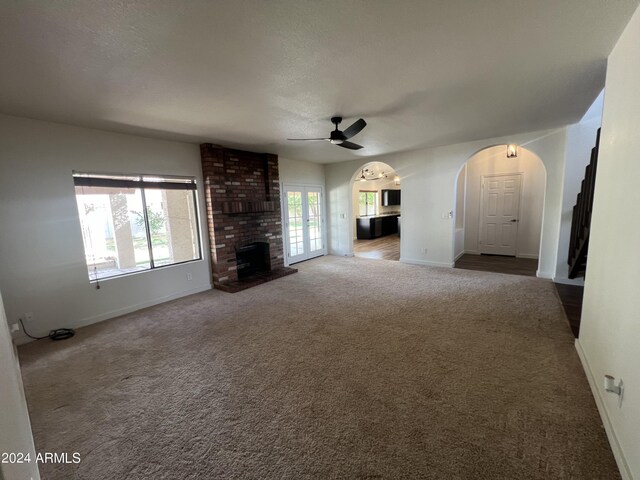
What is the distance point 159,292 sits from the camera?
4.24 metres

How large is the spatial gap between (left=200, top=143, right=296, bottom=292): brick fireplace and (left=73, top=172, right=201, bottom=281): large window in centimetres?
35

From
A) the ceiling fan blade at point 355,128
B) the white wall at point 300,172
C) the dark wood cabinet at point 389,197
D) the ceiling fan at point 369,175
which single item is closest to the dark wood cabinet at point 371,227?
the dark wood cabinet at point 389,197

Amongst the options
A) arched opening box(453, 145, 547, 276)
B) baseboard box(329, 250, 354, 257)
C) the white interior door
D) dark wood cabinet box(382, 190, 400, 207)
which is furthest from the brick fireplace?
dark wood cabinet box(382, 190, 400, 207)

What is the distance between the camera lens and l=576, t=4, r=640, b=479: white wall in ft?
4.72

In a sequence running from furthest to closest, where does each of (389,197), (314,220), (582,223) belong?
(389,197)
(314,220)
(582,223)

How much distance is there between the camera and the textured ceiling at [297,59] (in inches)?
61.5

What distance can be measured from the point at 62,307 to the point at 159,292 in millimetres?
1109

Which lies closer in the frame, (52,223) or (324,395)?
(324,395)

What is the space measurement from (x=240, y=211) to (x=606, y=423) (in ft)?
16.4

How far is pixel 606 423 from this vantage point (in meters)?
1.67

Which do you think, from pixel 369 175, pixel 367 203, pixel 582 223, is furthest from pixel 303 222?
pixel 582 223

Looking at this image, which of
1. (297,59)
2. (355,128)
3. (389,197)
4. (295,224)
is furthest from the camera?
(389,197)

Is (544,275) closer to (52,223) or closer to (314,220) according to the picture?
(314,220)

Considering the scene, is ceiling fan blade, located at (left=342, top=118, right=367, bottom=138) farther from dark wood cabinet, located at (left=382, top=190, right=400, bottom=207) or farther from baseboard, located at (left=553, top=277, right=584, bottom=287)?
dark wood cabinet, located at (left=382, top=190, right=400, bottom=207)
